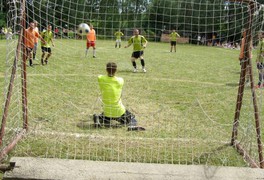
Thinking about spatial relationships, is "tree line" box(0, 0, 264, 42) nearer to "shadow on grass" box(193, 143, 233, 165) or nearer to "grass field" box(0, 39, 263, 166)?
"grass field" box(0, 39, 263, 166)

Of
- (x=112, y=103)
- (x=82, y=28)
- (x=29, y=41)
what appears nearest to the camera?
(x=112, y=103)

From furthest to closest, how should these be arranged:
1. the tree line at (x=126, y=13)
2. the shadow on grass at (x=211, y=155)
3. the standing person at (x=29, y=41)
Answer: the tree line at (x=126, y=13) < the standing person at (x=29, y=41) < the shadow on grass at (x=211, y=155)

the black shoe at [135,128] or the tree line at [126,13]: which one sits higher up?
the tree line at [126,13]

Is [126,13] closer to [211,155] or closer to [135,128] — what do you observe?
[135,128]

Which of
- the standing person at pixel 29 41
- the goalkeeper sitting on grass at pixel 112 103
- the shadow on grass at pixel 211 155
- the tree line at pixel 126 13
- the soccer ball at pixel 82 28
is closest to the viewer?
the shadow on grass at pixel 211 155

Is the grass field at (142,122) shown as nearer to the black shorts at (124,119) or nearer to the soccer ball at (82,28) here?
the black shorts at (124,119)

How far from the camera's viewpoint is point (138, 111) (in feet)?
23.8

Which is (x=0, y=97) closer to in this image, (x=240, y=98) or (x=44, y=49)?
(x=240, y=98)

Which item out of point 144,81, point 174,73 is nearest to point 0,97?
point 144,81

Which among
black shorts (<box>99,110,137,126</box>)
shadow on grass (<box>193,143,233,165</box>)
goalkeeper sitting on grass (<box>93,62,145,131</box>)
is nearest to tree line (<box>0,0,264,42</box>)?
goalkeeper sitting on grass (<box>93,62,145,131</box>)

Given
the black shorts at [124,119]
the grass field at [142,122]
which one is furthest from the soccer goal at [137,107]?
the black shorts at [124,119]

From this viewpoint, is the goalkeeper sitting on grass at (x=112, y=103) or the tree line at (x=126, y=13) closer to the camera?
the tree line at (x=126, y=13)

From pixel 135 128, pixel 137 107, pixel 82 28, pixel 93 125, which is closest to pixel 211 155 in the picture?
pixel 135 128

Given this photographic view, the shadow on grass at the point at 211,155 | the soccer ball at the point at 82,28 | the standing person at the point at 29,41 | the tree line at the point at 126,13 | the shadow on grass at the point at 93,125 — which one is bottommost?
the shadow on grass at the point at 211,155
